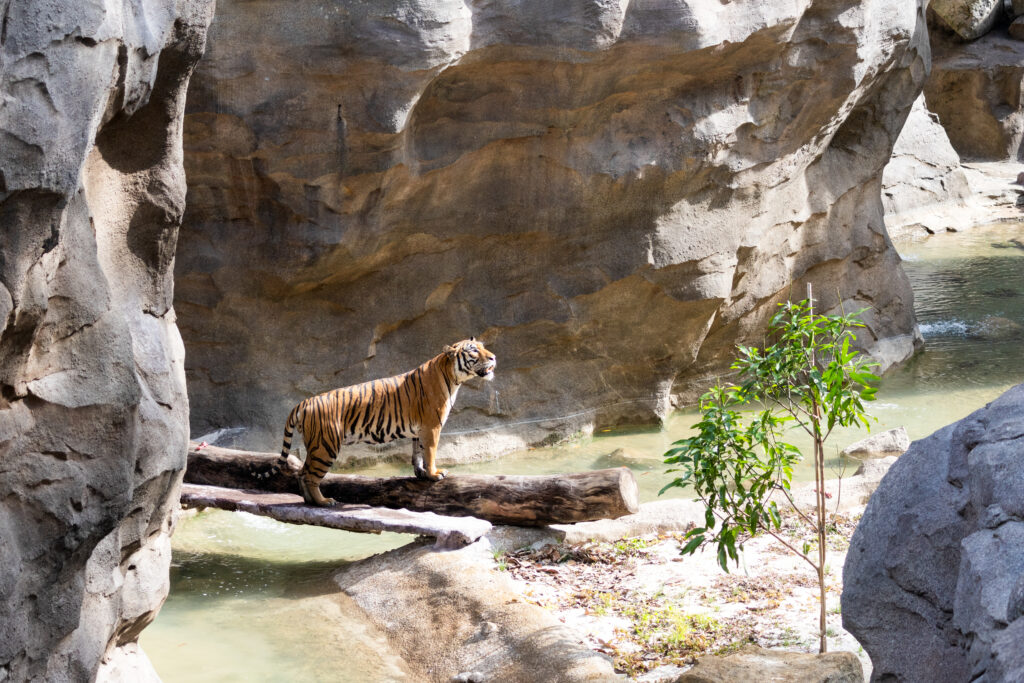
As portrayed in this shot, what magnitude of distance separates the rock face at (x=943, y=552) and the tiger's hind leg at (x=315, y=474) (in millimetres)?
3808

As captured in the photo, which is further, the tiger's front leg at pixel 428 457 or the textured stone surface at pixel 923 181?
the textured stone surface at pixel 923 181

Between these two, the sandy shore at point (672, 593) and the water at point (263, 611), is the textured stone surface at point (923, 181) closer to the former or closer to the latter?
the sandy shore at point (672, 593)

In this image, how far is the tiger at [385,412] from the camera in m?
6.89

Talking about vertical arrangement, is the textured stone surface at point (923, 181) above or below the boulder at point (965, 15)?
below

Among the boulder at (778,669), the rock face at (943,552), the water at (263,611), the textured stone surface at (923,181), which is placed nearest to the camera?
the rock face at (943,552)

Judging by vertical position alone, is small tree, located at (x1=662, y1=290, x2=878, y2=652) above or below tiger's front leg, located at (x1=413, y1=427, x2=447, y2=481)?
above

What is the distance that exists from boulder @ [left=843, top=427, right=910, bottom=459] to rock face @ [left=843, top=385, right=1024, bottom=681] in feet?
17.0

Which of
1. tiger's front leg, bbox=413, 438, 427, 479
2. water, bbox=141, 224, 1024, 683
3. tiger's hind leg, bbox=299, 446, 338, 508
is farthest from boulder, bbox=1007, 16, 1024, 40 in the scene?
tiger's hind leg, bbox=299, 446, 338, 508

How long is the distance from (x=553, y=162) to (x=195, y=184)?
2834 mm

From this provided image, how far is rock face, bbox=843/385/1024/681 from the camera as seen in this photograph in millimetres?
3125

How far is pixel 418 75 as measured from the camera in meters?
7.81

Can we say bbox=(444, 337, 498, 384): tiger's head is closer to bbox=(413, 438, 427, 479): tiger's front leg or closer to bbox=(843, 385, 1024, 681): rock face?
bbox=(413, 438, 427, 479): tiger's front leg

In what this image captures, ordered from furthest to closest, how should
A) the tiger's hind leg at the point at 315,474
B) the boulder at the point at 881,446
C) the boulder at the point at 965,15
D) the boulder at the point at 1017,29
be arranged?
the boulder at the point at 1017,29 → the boulder at the point at 965,15 → the boulder at the point at 881,446 → the tiger's hind leg at the point at 315,474

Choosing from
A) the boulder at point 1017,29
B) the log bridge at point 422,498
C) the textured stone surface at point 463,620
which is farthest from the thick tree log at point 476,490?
the boulder at point 1017,29
